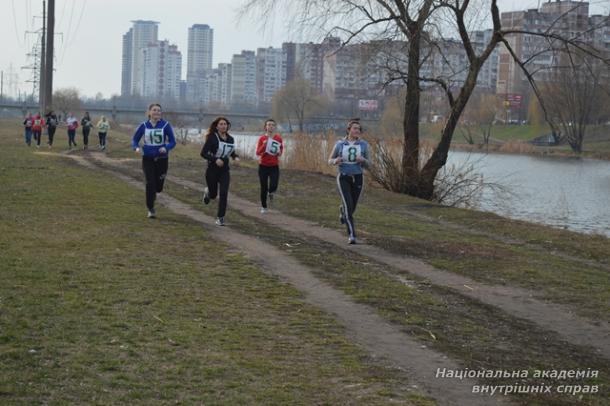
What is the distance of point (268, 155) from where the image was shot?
18.0 meters

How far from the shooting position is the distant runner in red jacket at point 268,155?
58.6 ft

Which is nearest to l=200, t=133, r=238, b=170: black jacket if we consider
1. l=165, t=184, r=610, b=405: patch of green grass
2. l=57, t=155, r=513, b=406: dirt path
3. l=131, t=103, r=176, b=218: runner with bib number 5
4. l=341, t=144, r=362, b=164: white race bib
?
l=131, t=103, r=176, b=218: runner with bib number 5

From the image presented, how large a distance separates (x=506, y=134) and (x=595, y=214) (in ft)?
231

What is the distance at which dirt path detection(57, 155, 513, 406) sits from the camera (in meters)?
6.63

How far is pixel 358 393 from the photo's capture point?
21.0ft

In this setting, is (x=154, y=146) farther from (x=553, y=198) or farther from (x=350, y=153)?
(x=553, y=198)

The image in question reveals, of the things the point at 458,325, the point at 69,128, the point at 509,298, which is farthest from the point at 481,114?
the point at 458,325

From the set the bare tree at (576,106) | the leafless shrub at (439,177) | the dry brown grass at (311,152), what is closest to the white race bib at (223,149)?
the leafless shrub at (439,177)

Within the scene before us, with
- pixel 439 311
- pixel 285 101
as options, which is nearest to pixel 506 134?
pixel 285 101

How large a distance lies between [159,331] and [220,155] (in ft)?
26.7

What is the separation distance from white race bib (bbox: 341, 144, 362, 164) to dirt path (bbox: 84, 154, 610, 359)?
4.13 ft

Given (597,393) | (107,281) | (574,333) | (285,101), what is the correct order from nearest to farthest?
1. (597,393)
2. (574,333)
3. (107,281)
4. (285,101)

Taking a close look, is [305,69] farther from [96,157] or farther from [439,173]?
[96,157]

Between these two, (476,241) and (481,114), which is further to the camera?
(481,114)
